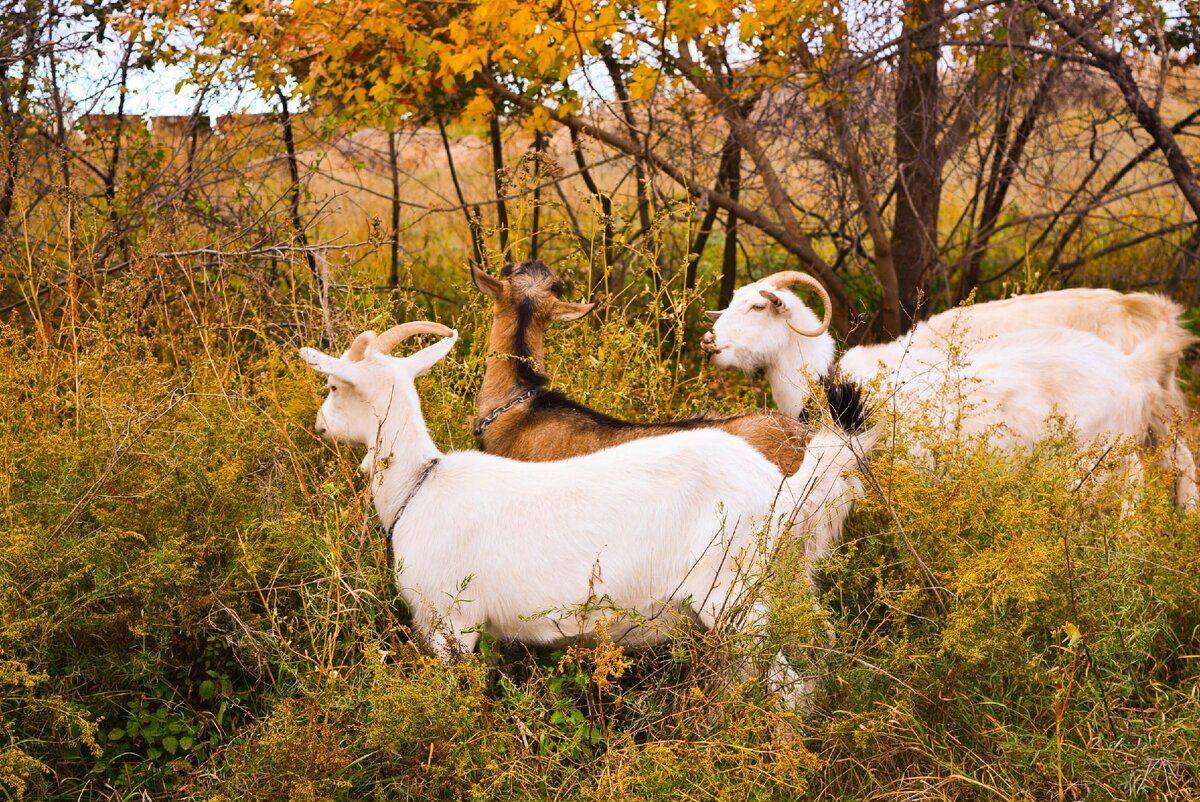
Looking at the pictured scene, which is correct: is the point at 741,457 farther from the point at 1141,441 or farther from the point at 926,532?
the point at 1141,441

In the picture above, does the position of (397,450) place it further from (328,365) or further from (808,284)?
(808,284)

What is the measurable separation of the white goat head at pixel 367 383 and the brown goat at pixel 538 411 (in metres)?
0.69

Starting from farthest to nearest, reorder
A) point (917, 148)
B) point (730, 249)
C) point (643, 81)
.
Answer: point (730, 249) < point (917, 148) < point (643, 81)

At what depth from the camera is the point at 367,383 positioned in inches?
167

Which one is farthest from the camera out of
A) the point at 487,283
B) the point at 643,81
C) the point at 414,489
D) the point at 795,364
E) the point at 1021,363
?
the point at 643,81

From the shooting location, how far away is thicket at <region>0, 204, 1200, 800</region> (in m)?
3.29

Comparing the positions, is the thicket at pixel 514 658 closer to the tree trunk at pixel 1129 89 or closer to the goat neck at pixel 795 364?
the goat neck at pixel 795 364

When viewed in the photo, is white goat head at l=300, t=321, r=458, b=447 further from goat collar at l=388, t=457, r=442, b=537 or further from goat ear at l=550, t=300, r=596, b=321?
goat ear at l=550, t=300, r=596, b=321

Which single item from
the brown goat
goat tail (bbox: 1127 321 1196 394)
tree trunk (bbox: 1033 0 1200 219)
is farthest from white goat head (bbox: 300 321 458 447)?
tree trunk (bbox: 1033 0 1200 219)

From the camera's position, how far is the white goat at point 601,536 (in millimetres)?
3789

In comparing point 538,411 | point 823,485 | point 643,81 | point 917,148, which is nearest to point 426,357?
point 538,411

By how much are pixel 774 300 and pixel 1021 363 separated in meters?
1.23

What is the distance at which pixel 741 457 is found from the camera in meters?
3.93

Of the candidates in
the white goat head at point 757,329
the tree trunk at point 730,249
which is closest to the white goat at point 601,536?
the white goat head at point 757,329
